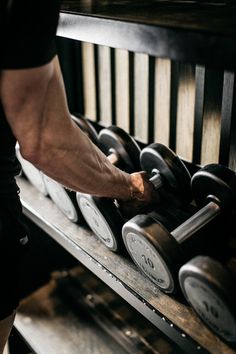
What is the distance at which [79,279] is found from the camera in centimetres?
201

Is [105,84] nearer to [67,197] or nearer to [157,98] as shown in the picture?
[157,98]

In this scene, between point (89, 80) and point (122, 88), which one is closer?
point (122, 88)

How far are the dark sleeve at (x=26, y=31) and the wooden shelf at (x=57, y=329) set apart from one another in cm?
119

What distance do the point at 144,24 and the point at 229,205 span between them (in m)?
0.55

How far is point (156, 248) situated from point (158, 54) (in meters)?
0.42

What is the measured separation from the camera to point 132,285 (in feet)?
3.66

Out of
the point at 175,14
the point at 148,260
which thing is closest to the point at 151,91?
the point at 175,14

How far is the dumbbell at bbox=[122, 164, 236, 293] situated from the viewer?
0.99 metres

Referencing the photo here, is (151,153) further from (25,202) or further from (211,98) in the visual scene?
(25,202)

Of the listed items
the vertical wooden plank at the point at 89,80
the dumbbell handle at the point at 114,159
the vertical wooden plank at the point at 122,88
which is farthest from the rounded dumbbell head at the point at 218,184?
the vertical wooden plank at the point at 89,80

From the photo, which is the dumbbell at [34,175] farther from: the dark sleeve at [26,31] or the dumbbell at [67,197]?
Answer: the dark sleeve at [26,31]

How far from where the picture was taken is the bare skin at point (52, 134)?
773 millimetres

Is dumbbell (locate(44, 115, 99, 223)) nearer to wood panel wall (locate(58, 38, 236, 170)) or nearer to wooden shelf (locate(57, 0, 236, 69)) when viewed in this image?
wood panel wall (locate(58, 38, 236, 170))

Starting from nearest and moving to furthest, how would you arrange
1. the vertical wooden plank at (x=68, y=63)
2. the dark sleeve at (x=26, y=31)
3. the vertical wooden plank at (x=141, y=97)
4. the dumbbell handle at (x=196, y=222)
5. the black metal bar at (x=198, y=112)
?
the dark sleeve at (x=26, y=31) < the dumbbell handle at (x=196, y=222) < the black metal bar at (x=198, y=112) < the vertical wooden plank at (x=141, y=97) < the vertical wooden plank at (x=68, y=63)
